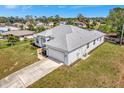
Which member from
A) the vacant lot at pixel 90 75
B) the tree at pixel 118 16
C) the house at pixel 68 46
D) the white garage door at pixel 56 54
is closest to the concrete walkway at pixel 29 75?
the vacant lot at pixel 90 75

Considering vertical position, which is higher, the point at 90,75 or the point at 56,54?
the point at 56,54

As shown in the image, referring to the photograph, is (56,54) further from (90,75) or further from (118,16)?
(118,16)

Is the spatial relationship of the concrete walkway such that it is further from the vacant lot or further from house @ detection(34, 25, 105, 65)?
house @ detection(34, 25, 105, 65)

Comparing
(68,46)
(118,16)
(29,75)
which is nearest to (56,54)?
(68,46)

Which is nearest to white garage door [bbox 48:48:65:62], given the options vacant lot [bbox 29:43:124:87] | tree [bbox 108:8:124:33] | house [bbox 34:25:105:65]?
house [bbox 34:25:105:65]

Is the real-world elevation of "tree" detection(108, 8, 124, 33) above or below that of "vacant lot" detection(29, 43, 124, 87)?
above
